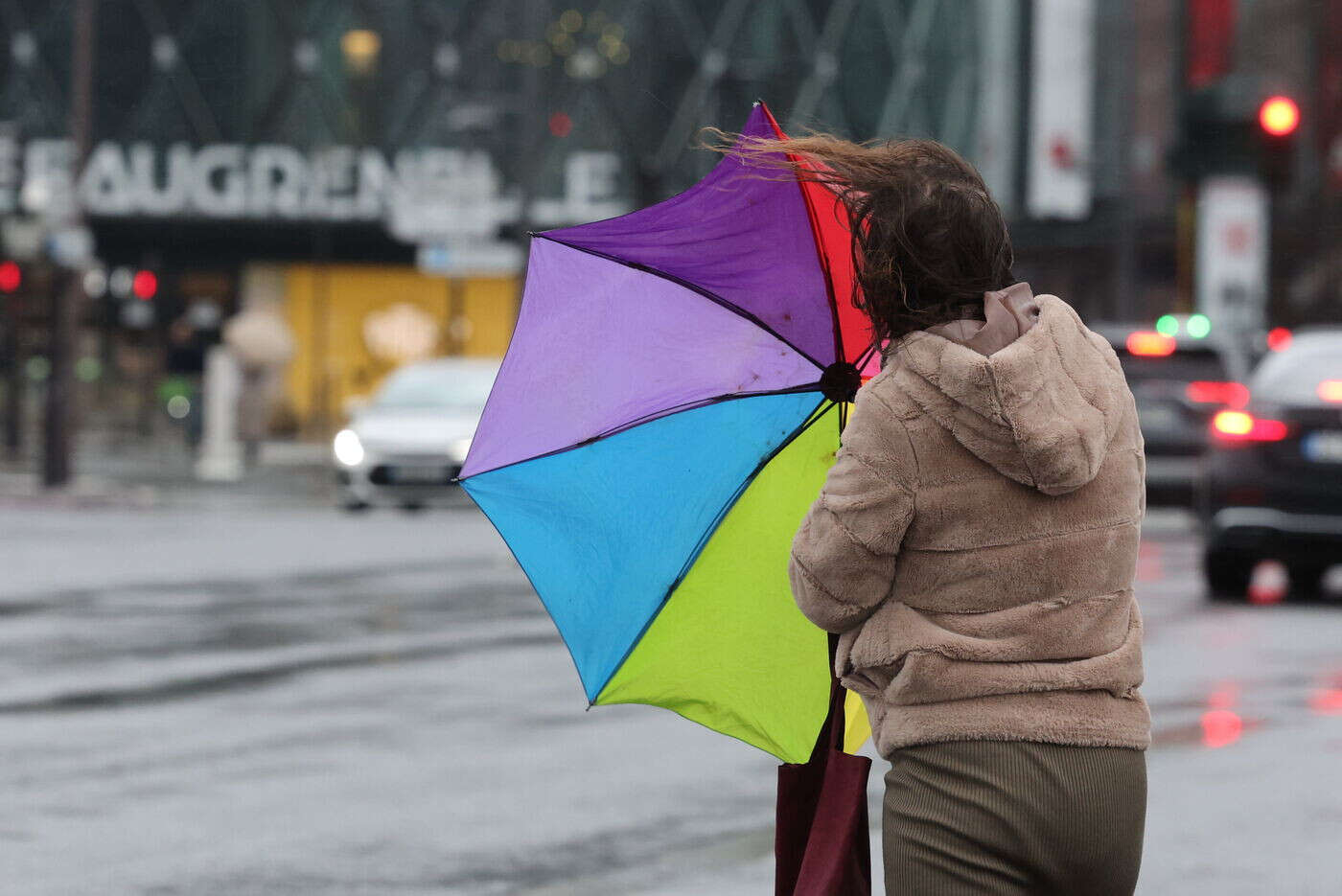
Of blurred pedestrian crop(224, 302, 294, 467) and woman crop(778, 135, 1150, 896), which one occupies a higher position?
woman crop(778, 135, 1150, 896)

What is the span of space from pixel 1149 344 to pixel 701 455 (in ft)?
54.1

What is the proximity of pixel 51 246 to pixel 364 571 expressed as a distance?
39.1 ft

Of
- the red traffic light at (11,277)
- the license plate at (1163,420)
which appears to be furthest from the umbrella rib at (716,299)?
the red traffic light at (11,277)

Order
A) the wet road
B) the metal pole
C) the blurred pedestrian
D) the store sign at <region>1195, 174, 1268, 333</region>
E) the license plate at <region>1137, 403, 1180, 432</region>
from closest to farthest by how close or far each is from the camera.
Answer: the wet road < the store sign at <region>1195, 174, 1268, 333</region> < the license plate at <region>1137, 403, 1180, 432</region> < the metal pole < the blurred pedestrian

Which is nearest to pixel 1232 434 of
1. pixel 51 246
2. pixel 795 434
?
pixel 795 434

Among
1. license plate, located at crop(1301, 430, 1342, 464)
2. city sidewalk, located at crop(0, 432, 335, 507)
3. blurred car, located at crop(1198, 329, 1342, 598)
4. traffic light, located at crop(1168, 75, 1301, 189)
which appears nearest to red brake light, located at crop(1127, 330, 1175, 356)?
traffic light, located at crop(1168, 75, 1301, 189)

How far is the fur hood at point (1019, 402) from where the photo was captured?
2.65 metres

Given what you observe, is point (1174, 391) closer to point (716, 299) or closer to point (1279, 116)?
point (1279, 116)

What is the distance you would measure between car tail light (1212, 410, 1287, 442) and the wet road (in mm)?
1009

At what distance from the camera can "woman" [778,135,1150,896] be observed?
268cm

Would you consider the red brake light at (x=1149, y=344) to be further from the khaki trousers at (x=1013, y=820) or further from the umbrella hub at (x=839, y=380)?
the khaki trousers at (x=1013, y=820)

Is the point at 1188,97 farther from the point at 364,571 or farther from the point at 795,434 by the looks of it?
the point at 795,434

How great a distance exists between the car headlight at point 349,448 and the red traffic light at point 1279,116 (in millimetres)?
10043

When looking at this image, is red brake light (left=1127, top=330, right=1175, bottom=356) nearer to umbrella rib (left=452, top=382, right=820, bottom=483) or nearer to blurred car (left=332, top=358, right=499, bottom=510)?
blurred car (left=332, top=358, right=499, bottom=510)
